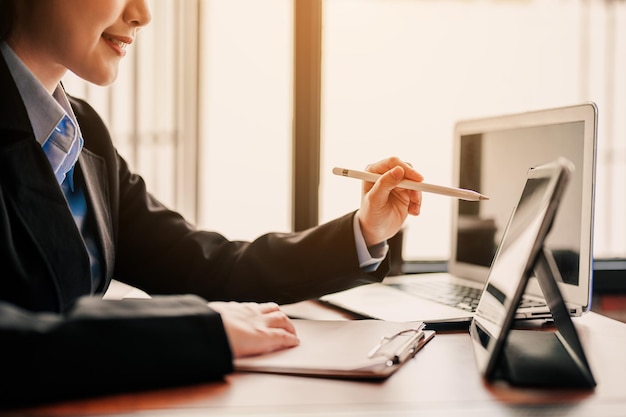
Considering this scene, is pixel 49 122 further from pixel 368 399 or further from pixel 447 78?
pixel 447 78

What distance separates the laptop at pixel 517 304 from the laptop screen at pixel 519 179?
0.25 m

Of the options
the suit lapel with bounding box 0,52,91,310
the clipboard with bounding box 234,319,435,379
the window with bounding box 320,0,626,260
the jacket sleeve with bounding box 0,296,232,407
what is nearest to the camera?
the jacket sleeve with bounding box 0,296,232,407

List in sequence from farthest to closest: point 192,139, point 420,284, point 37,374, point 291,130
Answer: point 192,139, point 291,130, point 420,284, point 37,374

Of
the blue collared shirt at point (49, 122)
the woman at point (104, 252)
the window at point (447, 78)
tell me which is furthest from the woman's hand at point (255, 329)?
the window at point (447, 78)

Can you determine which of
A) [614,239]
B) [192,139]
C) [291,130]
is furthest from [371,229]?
[614,239]

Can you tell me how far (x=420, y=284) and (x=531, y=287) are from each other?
0.28 m

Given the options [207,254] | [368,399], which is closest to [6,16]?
[207,254]

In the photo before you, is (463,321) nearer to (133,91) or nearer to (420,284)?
(420,284)

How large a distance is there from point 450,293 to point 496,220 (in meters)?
0.22

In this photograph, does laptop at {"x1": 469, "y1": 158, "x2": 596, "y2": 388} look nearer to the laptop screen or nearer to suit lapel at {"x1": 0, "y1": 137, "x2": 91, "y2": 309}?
the laptop screen

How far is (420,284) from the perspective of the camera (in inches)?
54.1

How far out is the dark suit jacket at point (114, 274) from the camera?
553 mm

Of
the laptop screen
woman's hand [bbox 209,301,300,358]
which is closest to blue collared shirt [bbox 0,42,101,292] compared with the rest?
woman's hand [bbox 209,301,300,358]

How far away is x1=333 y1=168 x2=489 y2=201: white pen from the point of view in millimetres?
915
